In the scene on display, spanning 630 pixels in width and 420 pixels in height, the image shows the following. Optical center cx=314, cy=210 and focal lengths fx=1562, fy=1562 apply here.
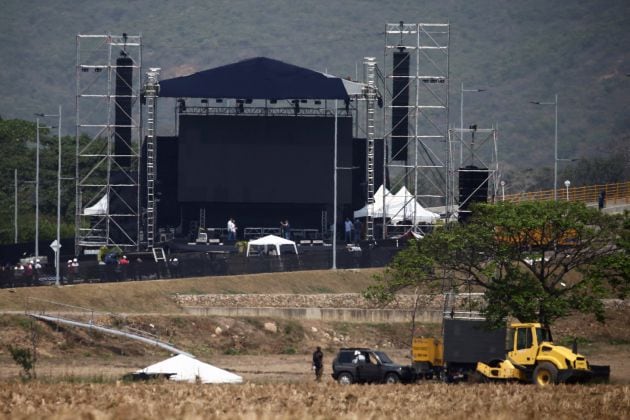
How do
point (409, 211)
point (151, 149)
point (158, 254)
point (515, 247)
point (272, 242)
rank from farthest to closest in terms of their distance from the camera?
point (409, 211) < point (151, 149) < point (272, 242) < point (158, 254) < point (515, 247)

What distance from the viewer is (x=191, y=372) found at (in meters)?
46.9

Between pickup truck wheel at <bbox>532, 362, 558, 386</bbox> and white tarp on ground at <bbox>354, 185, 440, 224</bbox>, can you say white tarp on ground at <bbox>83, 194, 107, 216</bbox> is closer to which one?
white tarp on ground at <bbox>354, 185, 440, 224</bbox>

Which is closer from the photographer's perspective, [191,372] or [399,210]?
[191,372]

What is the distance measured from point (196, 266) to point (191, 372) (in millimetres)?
26347

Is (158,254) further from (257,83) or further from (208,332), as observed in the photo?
(208,332)

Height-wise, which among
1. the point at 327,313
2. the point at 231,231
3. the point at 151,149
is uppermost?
the point at 151,149

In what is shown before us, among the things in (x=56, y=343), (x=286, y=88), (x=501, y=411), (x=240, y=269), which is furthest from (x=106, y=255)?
(x=501, y=411)

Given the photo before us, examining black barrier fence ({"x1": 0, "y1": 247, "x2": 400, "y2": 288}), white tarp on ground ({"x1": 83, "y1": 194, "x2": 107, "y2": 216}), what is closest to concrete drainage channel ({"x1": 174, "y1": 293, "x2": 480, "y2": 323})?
black barrier fence ({"x1": 0, "y1": 247, "x2": 400, "y2": 288})

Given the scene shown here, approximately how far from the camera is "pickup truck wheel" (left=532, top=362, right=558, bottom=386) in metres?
46.6

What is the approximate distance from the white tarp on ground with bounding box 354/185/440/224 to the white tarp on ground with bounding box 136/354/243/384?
40.8 meters

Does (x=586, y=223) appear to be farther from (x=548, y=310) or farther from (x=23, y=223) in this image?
(x=23, y=223)

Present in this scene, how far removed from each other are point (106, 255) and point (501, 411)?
1787 inches

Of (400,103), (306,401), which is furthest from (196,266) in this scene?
(306,401)

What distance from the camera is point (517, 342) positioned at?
48.0 metres
